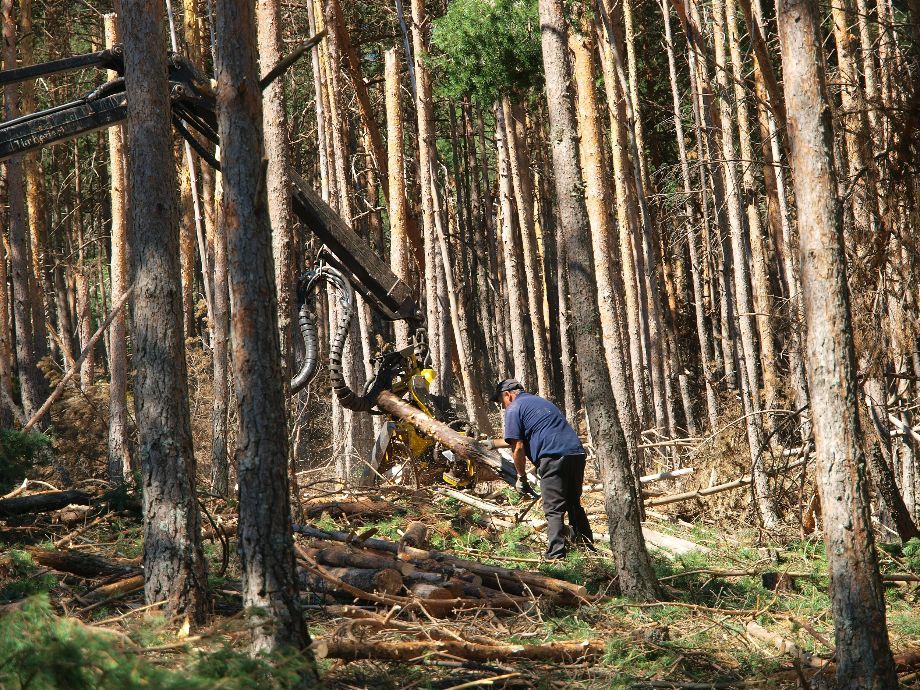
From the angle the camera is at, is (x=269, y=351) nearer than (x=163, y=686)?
No

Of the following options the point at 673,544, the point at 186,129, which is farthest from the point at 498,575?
the point at 186,129

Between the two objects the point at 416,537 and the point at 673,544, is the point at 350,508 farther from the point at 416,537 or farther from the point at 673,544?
the point at 673,544

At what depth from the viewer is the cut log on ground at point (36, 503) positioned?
855 centimetres

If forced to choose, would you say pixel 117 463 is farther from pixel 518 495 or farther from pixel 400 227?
pixel 518 495

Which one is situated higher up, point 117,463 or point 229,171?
point 229,171

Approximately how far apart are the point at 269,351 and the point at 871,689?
3836mm

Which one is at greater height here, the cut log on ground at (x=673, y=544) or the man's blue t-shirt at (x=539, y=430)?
the man's blue t-shirt at (x=539, y=430)

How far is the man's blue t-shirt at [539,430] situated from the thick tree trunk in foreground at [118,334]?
725 centimetres

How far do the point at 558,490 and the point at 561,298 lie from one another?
12817 mm

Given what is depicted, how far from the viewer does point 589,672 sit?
5.79 metres

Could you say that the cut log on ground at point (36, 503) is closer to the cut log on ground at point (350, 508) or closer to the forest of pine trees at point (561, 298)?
the forest of pine trees at point (561, 298)

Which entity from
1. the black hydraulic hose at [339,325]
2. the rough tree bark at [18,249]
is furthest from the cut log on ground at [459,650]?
the rough tree bark at [18,249]

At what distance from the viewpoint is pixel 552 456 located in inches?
353

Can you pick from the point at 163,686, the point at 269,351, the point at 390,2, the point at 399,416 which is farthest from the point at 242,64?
the point at 390,2
